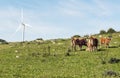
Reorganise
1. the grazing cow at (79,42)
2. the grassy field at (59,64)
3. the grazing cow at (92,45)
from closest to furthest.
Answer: the grassy field at (59,64) < the grazing cow at (92,45) < the grazing cow at (79,42)

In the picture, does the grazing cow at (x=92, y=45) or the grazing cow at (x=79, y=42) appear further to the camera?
the grazing cow at (x=79, y=42)

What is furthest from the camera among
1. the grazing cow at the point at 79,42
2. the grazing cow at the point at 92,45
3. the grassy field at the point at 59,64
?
the grazing cow at the point at 79,42

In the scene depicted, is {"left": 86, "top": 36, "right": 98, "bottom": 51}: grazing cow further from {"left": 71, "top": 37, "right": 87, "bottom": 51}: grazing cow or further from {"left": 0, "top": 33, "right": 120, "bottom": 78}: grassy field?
{"left": 71, "top": 37, "right": 87, "bottom": 51}: grazing cow

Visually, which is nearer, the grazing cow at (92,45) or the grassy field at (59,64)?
the grassy field at (59,64)

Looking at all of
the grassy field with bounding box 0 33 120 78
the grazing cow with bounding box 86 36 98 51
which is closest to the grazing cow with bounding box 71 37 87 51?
the grassy field with bounding box 0 33 120 78

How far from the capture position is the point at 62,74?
32750 mm

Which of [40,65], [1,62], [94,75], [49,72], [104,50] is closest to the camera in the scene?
[94,75]

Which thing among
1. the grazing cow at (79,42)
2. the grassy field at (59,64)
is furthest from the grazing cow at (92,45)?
the grazing cow at (79,42)

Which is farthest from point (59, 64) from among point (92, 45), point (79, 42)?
point (79, 42)

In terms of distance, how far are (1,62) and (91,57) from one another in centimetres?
822

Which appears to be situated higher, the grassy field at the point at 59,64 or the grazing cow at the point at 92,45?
the grazing cow at the point at 92,45

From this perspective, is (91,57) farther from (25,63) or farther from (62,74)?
(62,74)

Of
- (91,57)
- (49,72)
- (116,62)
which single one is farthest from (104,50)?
(49,72)

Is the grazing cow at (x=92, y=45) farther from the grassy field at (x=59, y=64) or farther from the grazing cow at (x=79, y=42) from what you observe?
the grazing cow at (x=79, y=42)
